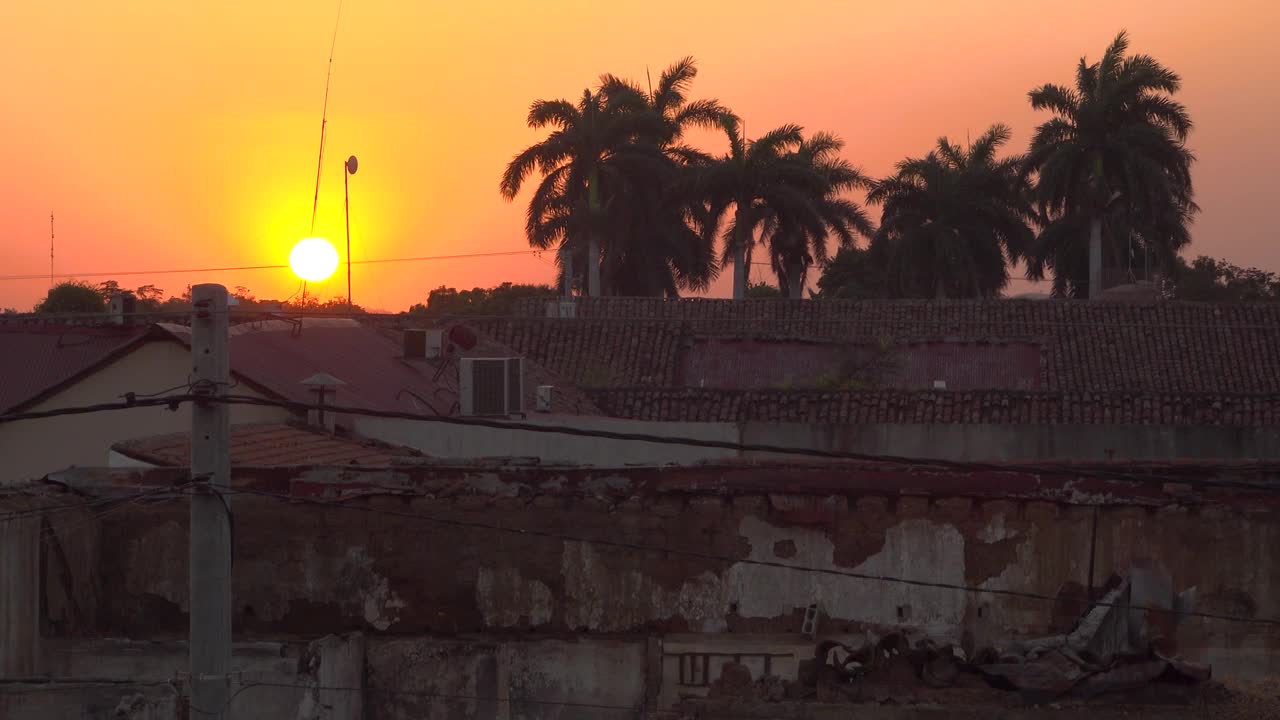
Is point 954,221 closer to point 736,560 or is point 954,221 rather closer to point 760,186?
point 760,186

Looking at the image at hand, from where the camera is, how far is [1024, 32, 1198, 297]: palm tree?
53938mm

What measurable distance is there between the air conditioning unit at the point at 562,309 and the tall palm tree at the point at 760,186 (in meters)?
10.8

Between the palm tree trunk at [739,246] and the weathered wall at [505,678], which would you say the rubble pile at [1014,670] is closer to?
the weathered wall at [505,678]

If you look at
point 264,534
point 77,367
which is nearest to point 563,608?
point 264,534

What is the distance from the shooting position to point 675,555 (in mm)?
12602

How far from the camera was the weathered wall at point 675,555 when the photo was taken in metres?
12.5

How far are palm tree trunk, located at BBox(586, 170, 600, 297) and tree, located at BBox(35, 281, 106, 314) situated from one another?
1704cm

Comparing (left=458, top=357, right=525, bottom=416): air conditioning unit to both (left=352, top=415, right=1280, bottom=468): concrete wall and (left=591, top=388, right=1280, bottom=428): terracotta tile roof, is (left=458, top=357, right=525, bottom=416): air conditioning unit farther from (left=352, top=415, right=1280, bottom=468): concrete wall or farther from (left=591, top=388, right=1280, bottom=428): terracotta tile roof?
(left=591, top=388, right=1280, bottom=428): terracotta tile roof

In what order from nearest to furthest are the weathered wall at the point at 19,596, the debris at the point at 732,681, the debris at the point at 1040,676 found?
1. the debris at the point at 1040,676
2. the weathered wall at the point at 19,596
3. the debris at the point at 732,681

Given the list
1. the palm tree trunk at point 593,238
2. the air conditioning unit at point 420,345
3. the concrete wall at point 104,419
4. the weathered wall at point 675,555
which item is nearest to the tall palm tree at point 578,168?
the palm tree trunk at point 593,238

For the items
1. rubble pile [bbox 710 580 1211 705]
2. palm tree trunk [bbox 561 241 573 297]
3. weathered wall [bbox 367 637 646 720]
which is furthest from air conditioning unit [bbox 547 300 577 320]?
rubble pile [bbox 710 580 1211 705]

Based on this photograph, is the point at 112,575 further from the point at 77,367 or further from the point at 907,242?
the point at 907,242

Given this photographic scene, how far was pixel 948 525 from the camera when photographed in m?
12.5

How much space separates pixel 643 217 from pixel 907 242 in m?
12.5
